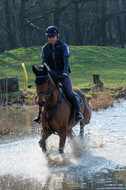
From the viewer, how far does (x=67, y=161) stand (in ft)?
27.6

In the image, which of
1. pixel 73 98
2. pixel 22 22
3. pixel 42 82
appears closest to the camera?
pixel 42 82

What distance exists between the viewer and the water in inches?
274

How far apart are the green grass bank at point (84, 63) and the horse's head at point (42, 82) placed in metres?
14.7

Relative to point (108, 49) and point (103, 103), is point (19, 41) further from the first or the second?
point (103, 103)

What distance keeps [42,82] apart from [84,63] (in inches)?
906

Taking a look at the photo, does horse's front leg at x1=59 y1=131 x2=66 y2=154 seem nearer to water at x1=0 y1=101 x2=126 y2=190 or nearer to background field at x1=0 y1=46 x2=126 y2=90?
water at x1=0 y1=101 x2=126 y2=190

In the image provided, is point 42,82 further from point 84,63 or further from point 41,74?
point 84,63

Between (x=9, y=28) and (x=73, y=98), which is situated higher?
(x=9, y=28)

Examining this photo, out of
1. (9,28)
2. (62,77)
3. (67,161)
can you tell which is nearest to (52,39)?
(62,77)

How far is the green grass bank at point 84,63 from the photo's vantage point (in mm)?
24531

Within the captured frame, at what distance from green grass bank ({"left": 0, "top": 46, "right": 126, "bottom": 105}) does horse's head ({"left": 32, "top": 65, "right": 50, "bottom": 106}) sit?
48.3 ft

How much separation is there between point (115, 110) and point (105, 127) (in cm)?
325

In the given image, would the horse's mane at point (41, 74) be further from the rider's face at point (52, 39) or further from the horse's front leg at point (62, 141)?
the horse's front leg at point (62, 141)

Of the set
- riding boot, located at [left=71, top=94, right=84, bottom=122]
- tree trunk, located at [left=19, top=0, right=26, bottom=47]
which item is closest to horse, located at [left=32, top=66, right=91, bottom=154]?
riding boot, located at [left=71, top=94, right=84, bottom=122]
